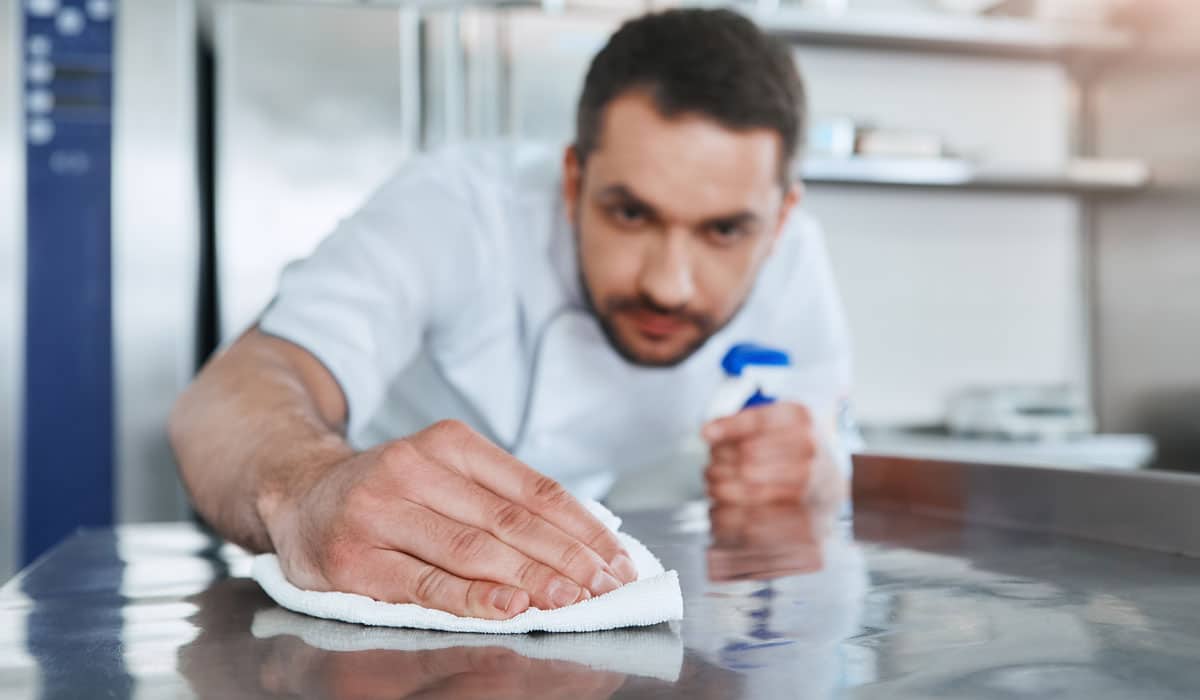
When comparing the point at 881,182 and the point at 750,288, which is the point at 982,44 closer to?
the point at 881,182

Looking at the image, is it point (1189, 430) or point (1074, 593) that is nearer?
point (1074, 593)

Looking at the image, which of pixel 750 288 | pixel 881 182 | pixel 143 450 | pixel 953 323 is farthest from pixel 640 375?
pixel 953 323

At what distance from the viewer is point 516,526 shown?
62 cm

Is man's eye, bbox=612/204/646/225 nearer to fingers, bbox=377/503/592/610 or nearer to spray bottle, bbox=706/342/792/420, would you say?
Result: spray bottle, bbox=706/342/792/420

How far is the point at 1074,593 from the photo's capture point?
2.07 feet

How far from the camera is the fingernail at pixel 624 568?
2.02 ft

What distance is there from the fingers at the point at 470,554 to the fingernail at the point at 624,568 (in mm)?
33

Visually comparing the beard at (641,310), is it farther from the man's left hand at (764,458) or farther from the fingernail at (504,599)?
the fingernail at (504,599)

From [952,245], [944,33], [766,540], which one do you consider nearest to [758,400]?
[766,540]

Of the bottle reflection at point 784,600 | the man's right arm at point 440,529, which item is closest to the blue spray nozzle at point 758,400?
the bottle reflection at point 784,600

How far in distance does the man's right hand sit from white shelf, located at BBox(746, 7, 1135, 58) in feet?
7.01

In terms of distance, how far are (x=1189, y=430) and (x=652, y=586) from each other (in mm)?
2732

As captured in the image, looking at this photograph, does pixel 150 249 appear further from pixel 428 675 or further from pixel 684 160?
pixel 428 675

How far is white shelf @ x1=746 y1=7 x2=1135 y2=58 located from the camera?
2.67 meters
